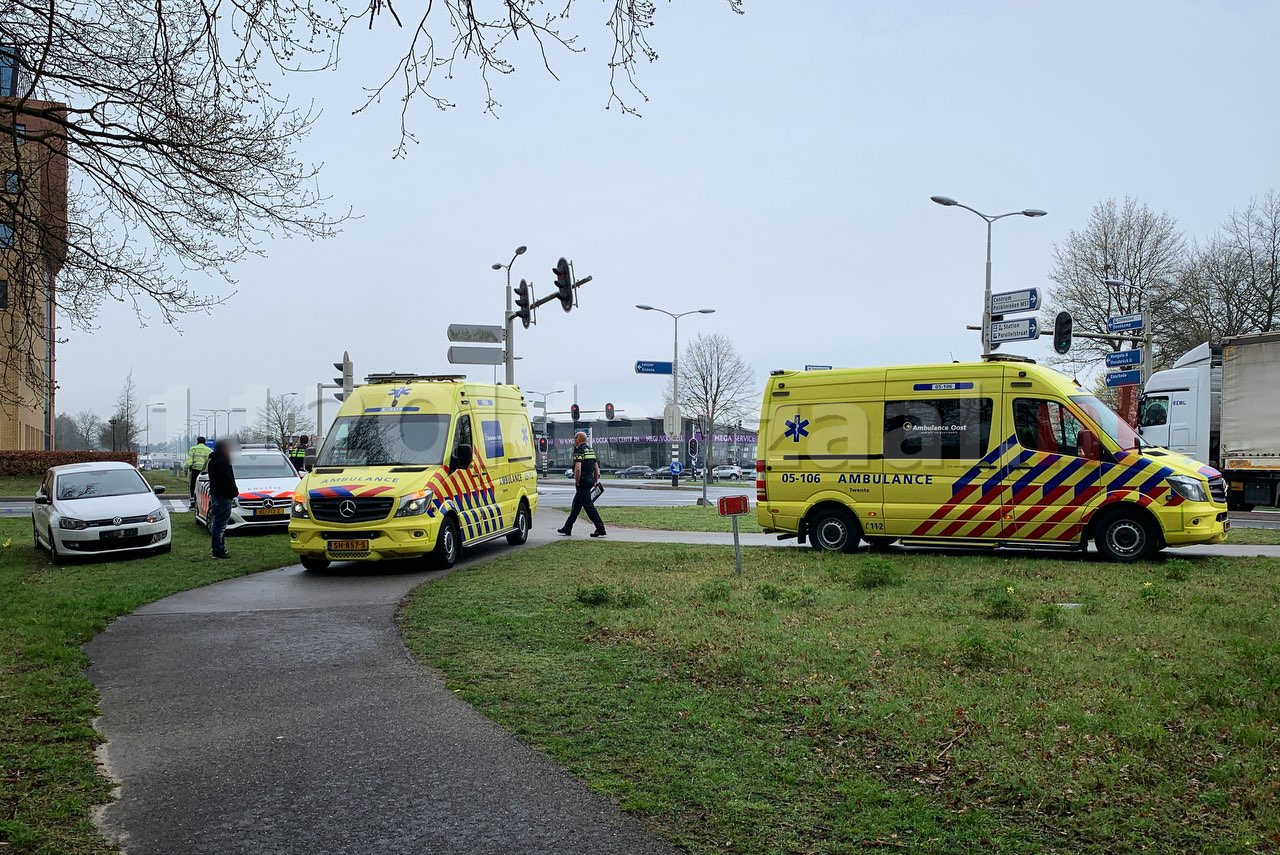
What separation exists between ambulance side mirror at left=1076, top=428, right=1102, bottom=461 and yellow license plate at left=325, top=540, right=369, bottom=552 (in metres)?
9.26

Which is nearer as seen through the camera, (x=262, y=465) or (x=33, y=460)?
(x=262, y=465)

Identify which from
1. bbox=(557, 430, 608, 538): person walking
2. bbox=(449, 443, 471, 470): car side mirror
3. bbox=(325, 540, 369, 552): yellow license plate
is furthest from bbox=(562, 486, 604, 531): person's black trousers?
bbox=(325, 540, 369, 552): yellow license plate

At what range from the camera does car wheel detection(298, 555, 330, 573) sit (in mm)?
13438

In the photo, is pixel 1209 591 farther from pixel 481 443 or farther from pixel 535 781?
pixel 481 443

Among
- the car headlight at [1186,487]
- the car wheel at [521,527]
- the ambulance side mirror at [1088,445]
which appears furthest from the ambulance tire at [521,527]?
the car headlight at [1186,487]

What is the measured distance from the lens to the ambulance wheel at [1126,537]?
498 inches

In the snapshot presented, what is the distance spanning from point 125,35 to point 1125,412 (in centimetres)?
2551

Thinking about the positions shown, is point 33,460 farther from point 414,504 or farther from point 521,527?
point 414,504

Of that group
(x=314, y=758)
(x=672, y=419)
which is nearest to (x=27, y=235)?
(x=314, y=758)

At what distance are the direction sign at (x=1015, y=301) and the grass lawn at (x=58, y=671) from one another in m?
16.0

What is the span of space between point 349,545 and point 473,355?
11179 mm

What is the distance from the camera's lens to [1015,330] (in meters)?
22.7

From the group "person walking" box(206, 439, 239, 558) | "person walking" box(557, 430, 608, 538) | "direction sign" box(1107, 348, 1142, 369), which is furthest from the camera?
"direction sign" box(1107, 348, 1142, 369)

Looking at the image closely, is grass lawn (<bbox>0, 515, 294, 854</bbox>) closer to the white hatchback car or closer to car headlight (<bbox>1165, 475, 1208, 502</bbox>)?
the white hatchback car
